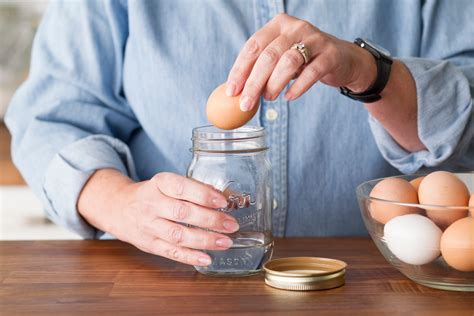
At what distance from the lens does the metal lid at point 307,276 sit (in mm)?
1209

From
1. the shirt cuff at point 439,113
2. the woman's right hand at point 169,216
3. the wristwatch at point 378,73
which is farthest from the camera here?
the shirt cuff at point 439,113

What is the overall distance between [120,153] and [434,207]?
84 cm

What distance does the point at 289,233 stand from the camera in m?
1.82

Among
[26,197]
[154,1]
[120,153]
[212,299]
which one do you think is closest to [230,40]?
[154,1]

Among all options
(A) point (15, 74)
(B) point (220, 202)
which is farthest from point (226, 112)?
(A) point (15, 74)

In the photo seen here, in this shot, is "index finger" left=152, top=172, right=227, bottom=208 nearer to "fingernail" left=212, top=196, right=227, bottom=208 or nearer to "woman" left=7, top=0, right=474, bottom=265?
"fingernail" left=212, top=196, right=227, bottom=208

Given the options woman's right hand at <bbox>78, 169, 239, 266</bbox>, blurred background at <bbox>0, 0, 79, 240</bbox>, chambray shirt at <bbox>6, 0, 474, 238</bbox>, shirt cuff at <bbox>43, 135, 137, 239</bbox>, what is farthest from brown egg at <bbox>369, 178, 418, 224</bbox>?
blurred background at <bbox>0, 0, 79, 240</bbox>

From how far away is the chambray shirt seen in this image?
177cm

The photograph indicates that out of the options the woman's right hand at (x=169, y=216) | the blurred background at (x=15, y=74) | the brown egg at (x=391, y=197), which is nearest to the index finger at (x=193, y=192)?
the woman's right hand at (x=169, y=216)

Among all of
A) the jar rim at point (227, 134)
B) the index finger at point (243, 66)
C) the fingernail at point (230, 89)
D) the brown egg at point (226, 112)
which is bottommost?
the jar rim at point (227, 134)

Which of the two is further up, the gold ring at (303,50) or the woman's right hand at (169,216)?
the gold ring at (303,50)

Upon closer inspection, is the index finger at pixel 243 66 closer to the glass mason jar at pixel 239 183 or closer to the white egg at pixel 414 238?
the glass mason jar at pixel 239 183

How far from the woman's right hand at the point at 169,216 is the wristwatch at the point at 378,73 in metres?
0.36

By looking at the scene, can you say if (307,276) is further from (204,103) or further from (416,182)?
(204,103)
